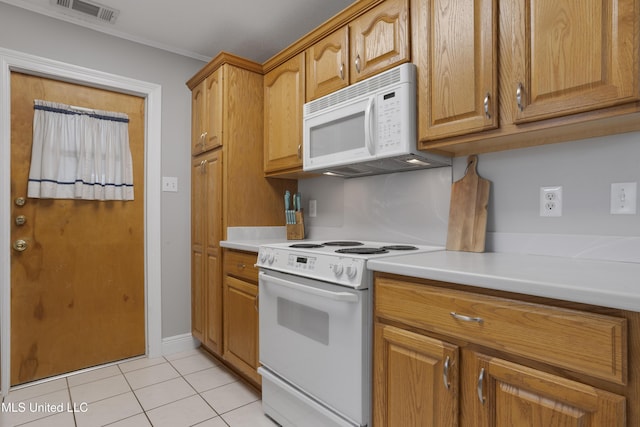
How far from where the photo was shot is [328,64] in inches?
72.7

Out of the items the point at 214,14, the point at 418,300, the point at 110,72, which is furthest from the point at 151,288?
the point at 418,300

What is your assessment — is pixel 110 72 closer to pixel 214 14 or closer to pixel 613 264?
pixel 214 14

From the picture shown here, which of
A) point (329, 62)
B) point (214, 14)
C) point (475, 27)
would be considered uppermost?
point (214, 14)

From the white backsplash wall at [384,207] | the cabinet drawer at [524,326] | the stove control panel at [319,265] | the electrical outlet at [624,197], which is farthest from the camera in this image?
the white backsplash wall at [384,207]

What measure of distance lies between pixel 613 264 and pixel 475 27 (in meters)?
0.98

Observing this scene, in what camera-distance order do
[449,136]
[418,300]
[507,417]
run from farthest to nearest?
[449,136], [418,300], [507,417]

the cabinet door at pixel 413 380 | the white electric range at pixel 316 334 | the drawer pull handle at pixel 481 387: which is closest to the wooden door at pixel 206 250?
the white electric range at pixel 316 334

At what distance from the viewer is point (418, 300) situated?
1.10 meters

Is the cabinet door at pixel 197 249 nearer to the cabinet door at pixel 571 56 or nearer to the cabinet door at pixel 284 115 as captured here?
the cabinet door at pixel 284 115

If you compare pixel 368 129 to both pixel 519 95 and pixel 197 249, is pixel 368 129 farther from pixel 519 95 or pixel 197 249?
pixel 197 249

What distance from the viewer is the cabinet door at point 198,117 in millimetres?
2486

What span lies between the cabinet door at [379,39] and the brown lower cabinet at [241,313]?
1.19 meters

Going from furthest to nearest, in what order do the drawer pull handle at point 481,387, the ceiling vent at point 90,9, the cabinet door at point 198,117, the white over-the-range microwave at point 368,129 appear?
the cabinet door at point 198,117 → the ceiling vent at point 90,9 → the white over-the-range microwave at point 368,129 → the drawer pull handle at point 481,387

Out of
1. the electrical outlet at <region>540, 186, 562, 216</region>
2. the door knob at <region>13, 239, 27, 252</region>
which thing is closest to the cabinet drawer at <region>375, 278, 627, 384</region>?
the electrical outlet at <region>540, 186, 562, 216</region>
